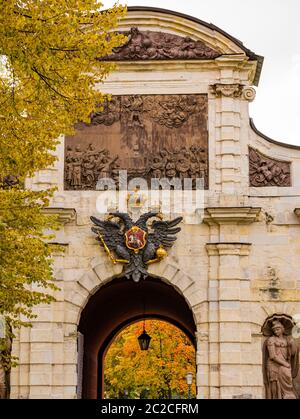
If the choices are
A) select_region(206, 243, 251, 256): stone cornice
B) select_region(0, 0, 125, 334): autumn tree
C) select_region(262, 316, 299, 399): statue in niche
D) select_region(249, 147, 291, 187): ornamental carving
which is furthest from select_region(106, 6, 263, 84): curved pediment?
select_region(262, 316, 299, 399): statue in niche

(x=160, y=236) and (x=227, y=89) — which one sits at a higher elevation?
(x=227, y=89)

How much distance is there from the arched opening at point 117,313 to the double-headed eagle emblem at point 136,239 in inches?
26.4

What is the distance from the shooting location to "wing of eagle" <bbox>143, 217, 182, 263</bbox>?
63.0 ft

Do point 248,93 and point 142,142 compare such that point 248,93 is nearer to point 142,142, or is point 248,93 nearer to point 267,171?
point 267,171

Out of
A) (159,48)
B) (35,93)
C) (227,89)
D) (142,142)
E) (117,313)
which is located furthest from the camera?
(117,313)

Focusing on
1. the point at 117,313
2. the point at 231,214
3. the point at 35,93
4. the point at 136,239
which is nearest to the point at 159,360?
the point at 117,313

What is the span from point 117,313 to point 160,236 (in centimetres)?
607

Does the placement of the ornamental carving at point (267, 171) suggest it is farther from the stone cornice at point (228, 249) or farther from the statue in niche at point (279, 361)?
the statue in niche at point (279, 361)

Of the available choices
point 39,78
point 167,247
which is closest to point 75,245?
point 167,247

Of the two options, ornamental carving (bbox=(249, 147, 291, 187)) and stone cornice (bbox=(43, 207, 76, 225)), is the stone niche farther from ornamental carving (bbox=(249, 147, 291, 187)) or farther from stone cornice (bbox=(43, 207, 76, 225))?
ornamental carving (bbox=(249, 147, 291, 187))

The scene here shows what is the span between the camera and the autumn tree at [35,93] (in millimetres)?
12875

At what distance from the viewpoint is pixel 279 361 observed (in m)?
18.6

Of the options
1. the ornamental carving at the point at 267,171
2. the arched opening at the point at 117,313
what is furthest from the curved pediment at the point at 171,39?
the arched opening at the point at 117,313

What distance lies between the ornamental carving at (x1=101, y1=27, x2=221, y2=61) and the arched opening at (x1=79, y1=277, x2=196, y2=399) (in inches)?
176
